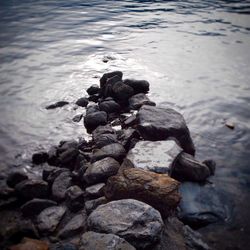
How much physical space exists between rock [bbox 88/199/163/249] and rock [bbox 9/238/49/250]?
0.56 meters

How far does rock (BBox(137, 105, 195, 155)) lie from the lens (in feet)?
16.4

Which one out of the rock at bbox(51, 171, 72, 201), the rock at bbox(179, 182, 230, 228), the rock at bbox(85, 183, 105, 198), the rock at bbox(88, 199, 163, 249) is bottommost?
the rock at bbox(179, 182, 230, 228)

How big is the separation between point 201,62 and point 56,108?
192 inches

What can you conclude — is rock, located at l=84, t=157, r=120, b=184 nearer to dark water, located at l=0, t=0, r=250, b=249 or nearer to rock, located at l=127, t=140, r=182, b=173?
rock, located at l=127, t=140, r=182, b=173

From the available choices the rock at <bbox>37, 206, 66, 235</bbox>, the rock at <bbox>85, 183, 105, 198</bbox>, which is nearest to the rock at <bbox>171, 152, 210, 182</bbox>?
the rock at <bbox>85, 183, 105, 198</bbox>

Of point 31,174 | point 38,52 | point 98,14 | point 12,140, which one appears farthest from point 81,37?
point 31,174

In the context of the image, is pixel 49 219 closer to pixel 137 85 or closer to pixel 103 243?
pixel 103 243

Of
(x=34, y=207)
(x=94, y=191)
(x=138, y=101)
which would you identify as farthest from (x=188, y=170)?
(x=138, y=101)

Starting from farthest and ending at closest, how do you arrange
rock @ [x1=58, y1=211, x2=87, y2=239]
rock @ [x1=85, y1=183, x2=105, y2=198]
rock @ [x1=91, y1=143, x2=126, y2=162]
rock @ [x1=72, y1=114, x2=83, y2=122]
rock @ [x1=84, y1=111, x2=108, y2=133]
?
rock @ [x1=72, y1=114, x2=83, y2=122], rock @ [x1=84, y1=111, x2=108, y2=133], rock @ [x1=91, y1=143, x2=126, y2=162], rock @ [x1=85, y1=183, x2=105, y2=198], rock @ [x1=58, y1=211, x2=87, y2=239]

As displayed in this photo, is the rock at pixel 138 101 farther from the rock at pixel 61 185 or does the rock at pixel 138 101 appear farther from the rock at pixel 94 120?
the rock at pixel 61 185

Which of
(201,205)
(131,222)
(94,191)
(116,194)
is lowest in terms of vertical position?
(201,205)

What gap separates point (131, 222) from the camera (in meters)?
3.06

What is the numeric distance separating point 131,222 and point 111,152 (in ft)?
5.68

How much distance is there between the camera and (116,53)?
9.92 meters
